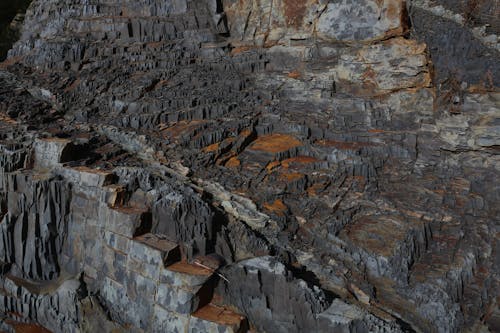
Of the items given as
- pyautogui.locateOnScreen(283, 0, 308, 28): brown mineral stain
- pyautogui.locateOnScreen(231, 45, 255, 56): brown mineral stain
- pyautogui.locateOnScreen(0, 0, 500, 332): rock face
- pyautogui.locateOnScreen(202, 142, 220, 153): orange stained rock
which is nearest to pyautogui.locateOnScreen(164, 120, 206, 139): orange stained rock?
pyautogui.locateOnScreen(0, 0, 500, 332): rock face

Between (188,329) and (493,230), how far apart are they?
747cm

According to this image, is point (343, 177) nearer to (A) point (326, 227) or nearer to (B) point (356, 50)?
(A) point (326, 227)

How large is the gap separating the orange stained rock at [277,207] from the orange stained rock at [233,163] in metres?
2.03

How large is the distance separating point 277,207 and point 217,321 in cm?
379

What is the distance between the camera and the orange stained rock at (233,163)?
12.0 meters

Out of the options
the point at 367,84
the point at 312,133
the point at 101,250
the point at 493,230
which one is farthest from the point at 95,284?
the point at 367,84

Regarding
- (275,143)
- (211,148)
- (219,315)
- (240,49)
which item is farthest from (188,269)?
(240,49)

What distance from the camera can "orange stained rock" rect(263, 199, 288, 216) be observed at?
10094 mm

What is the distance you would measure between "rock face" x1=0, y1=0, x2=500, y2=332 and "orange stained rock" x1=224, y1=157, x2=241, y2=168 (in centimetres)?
13

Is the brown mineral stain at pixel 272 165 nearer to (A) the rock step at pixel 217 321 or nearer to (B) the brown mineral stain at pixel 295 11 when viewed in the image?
(A) the rock step at pixel 217 321

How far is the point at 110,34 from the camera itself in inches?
744

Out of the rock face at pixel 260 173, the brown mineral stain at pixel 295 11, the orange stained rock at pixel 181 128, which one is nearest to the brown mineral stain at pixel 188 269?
the rock face at pixel 260 173

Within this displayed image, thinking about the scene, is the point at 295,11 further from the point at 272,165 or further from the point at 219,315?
the point at 219,315

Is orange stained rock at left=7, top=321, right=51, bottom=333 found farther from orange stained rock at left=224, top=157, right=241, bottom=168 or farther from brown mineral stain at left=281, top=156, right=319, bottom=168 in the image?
brown mineral stain at left=281, top=156, right=319, bottom=168
